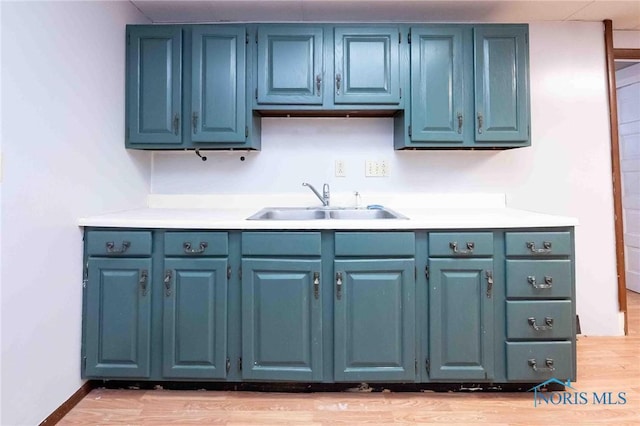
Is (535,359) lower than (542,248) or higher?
lower

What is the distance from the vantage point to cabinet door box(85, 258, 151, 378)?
5.96ft

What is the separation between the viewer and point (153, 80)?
2.16 metres

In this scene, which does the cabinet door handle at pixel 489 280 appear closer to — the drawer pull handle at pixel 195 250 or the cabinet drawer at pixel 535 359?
the cabinet drawer at pixel 535 359

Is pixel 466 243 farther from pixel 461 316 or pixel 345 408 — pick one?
pixel 345 408

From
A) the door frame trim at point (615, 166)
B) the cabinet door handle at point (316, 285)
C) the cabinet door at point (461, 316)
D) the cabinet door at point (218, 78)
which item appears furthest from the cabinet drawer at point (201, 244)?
the door frame trim at point (615, 166)

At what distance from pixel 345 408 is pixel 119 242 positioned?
1.32 metres

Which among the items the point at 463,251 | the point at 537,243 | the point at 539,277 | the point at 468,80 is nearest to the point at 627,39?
the point at 468,80

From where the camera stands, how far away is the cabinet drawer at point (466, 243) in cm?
180

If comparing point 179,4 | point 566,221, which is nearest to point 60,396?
point 179,4

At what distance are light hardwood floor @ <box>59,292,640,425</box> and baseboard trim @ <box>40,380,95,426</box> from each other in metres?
0.03

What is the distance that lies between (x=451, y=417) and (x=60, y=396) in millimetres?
1733

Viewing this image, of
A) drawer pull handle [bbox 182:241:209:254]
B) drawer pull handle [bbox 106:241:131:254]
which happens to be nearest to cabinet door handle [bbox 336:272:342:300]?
drawer pull handle [bbox 182:241:209:254]

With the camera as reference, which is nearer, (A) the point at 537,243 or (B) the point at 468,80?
(A) the point at 537,243

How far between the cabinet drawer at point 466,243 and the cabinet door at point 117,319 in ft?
4.66
